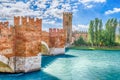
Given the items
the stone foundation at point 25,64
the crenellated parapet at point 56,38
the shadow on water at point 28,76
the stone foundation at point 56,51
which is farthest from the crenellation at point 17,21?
the crenellated parapet at point 56,38

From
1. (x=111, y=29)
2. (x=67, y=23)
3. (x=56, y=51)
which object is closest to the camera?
(x=56, y=51)

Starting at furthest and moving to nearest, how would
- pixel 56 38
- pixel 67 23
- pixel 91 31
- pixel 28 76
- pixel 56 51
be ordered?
pixel 67 23, pixel 91 31, pixel 56 38, pixel 56 51, pixel 28 76

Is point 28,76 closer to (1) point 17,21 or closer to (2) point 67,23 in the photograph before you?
(1) point 17,21

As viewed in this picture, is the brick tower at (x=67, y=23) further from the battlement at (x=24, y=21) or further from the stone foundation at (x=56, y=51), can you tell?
the battlement at (x=24, y=21)

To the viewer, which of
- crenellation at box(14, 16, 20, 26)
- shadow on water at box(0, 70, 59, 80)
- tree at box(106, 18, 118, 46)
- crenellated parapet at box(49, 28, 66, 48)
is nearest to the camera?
shadow on water at box(0, 70, 59, 80)

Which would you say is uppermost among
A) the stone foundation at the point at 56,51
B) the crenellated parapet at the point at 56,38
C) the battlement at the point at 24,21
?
the battlement at the point at 24,21

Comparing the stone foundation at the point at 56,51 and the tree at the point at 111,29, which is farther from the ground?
the tree at the point at 111,29

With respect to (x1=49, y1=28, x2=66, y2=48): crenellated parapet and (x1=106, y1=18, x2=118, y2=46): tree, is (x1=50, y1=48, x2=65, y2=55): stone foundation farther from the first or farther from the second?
(x1=106, y1=18, x2=118, y2=46): tree

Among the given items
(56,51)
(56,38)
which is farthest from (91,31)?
(56,51)

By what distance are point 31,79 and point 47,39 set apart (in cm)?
2092

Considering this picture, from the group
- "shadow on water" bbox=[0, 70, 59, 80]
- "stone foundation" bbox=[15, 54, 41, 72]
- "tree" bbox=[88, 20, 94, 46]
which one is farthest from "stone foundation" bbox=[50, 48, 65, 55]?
"tree" bbox=[88, 20, 94, 46]

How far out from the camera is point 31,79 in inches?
697

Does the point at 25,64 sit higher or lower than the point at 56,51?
higher

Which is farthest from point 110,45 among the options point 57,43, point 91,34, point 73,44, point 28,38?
point 28,38
